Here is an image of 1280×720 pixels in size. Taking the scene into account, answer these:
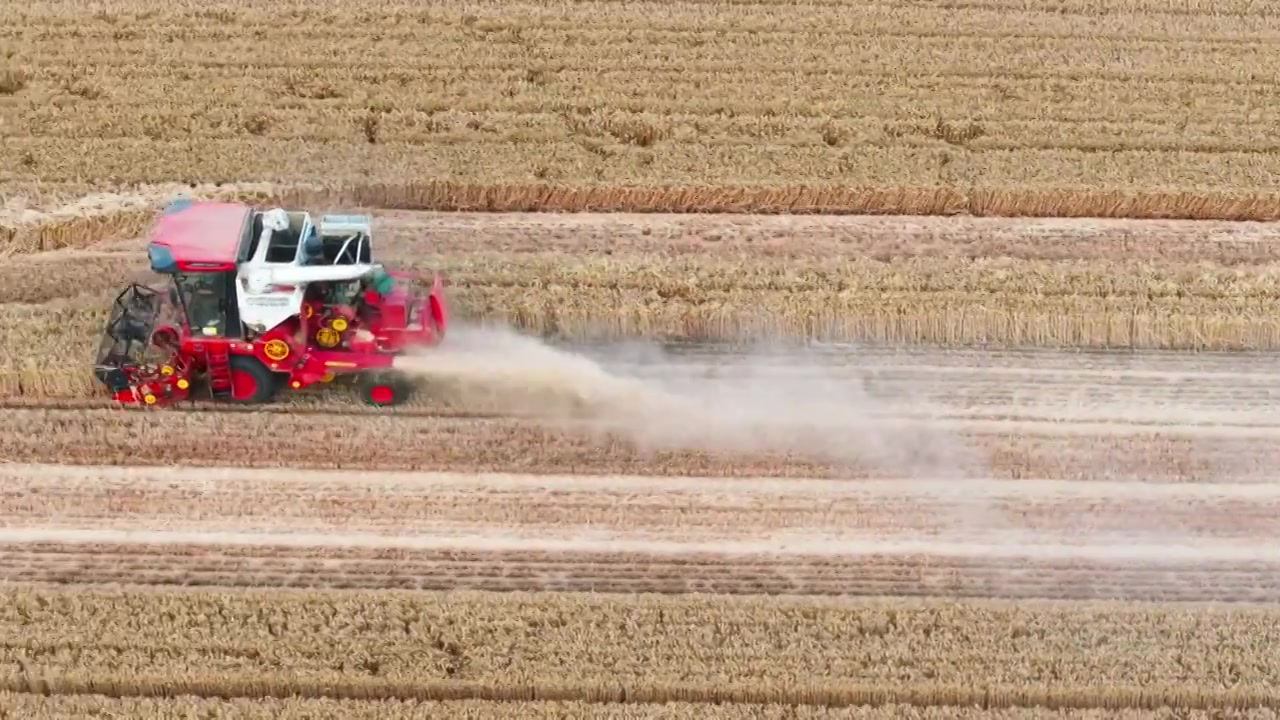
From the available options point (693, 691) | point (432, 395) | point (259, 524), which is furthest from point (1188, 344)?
point (259, 524)

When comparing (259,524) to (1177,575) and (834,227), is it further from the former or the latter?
(1177,575)

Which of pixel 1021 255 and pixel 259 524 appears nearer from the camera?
pixel 259 524

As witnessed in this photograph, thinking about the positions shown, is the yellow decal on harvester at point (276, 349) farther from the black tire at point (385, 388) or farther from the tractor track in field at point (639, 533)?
the tractor track in field at point (639, 533)

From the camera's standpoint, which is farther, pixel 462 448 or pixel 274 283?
pixel 462 448

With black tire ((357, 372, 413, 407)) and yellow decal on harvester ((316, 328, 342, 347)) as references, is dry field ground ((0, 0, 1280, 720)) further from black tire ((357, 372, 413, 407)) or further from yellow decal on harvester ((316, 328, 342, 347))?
yellow decal on harvester ((316, 328, 342, 347))

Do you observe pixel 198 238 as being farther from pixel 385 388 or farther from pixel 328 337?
pixel 385 388

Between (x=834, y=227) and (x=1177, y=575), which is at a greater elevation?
(x=834, y=227)

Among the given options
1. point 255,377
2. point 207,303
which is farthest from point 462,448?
point 207,303
